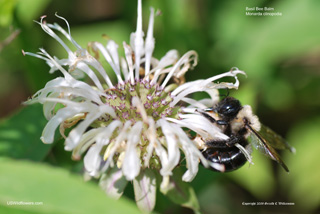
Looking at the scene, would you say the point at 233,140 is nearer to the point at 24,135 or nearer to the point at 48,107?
the point at 48,107

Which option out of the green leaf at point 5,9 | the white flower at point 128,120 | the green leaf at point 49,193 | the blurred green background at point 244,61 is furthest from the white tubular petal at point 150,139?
the green leaf at point 5,9

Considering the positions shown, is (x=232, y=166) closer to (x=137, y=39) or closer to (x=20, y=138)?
(x=137, y=39)

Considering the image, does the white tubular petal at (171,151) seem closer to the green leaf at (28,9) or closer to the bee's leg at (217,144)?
the bee's leg at (217,144)

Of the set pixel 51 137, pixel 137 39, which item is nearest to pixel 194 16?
pixel 137 39

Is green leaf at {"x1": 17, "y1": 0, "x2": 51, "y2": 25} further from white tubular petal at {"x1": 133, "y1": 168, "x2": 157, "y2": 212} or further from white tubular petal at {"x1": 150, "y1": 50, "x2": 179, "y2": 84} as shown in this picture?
white tubular petal at {"x1": 133, "y1": 168, "x2": 157, "y2": 212}

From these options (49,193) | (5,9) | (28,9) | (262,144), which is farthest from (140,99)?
(28,9)

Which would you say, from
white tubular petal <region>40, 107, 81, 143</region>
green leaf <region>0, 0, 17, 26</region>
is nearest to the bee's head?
white tubular petal <region>40, 107, 81, 143</region>
